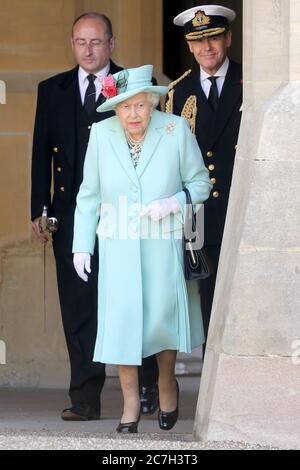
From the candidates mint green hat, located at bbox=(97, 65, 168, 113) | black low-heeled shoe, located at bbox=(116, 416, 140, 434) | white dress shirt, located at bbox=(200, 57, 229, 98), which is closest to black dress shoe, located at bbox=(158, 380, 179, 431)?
black low-heeled shoe, located at bbox=(116, 416, 140, 434)

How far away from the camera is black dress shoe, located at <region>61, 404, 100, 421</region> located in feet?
26.3

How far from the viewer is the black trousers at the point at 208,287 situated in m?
7.79

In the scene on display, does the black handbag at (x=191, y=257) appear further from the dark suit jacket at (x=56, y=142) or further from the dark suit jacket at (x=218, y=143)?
the dark suit jacket at (x=56, y=142)

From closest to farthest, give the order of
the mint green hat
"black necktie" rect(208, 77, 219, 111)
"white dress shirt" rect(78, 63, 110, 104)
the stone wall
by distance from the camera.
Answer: the stone wall < the mint green hat < "black necktie" rect(208, 77, 219, 111) < "white dress shirt" rect(78, 63, 110, 104)

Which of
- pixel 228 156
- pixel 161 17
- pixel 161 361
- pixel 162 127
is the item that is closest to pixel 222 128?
pixel 228 156

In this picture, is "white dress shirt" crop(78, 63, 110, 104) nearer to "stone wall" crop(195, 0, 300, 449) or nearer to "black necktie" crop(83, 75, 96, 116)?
"black necktie" crop(83, 75, 96, 116)

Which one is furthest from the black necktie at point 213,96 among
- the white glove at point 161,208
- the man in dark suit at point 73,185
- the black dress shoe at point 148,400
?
the black dress shoe at point 148,400

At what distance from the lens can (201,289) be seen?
25.7ft

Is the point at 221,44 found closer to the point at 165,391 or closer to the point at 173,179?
the point at 173,179

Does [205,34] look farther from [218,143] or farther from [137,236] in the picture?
[137,236]

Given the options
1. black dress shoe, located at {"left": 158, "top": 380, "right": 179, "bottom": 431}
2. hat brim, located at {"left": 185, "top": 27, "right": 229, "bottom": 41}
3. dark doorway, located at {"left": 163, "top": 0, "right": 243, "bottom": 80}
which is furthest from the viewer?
dark doorway, located at {"left": 163, "top": 0, "right": 243, "bottom": 80}

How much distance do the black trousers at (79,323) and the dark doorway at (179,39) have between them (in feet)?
6.77

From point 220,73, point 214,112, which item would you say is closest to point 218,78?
point 220,73

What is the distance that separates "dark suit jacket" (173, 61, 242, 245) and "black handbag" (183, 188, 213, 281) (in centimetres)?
52
